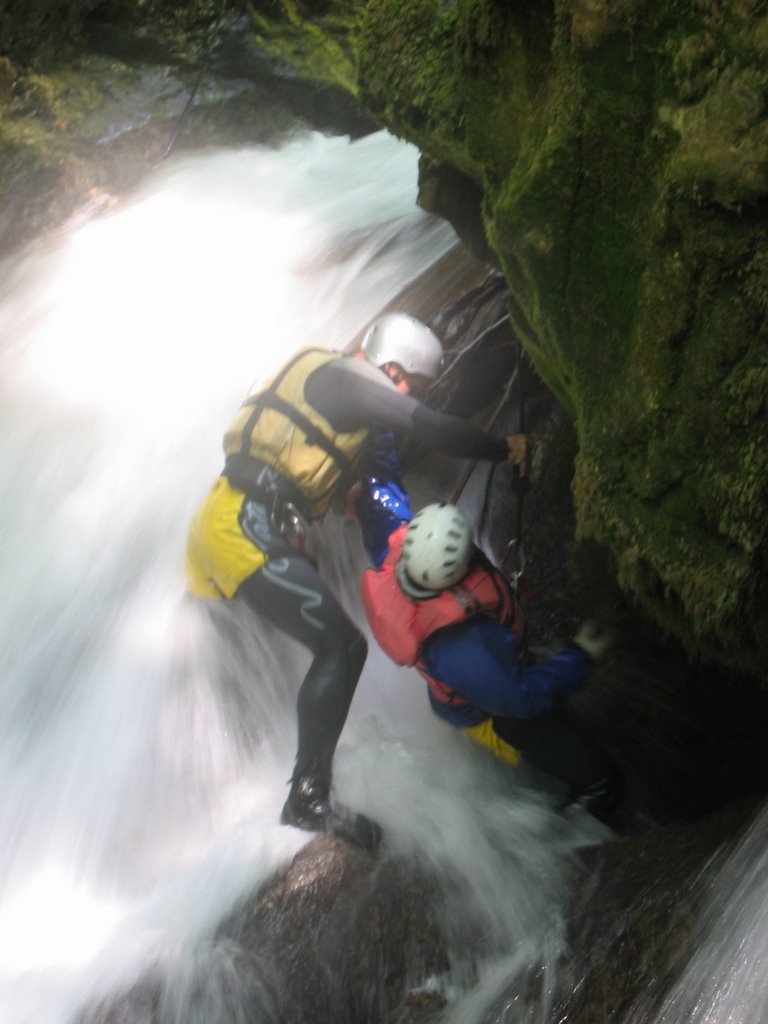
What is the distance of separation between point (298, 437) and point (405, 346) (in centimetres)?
76

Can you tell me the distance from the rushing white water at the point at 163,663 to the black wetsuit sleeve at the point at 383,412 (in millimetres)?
1096

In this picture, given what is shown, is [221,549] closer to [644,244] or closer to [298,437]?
[298,437]

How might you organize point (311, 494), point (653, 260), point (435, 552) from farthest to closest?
point (311, 494) < point (435, 552) < point (653, 260)

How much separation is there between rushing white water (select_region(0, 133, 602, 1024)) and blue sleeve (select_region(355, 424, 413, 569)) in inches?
23.5

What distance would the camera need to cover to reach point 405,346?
4738 millimetres

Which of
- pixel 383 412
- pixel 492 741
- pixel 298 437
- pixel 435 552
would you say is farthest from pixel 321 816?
pixel 383 412

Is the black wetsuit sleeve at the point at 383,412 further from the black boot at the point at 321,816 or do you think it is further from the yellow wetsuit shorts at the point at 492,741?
the black boot at the point at 321,816

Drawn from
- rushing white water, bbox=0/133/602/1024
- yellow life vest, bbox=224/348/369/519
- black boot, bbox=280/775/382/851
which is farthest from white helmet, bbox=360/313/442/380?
black boot, bbox=280/775/382/851

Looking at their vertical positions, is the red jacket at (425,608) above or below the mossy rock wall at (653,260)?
below

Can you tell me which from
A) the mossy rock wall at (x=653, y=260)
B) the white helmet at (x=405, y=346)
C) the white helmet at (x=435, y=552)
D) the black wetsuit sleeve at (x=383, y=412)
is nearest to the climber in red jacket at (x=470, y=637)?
the white helmet at (x=435, y=552)

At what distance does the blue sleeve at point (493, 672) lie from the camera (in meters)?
3.85

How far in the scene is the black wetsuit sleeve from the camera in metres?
4.32

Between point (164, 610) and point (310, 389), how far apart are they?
5.77 ft

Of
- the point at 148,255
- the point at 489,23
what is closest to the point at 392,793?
the point at 489,23
